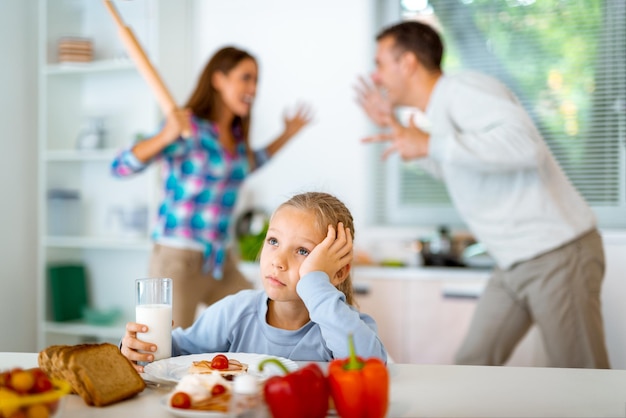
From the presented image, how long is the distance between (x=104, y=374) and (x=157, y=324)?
0.72 feet

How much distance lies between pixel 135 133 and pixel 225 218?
1601mm

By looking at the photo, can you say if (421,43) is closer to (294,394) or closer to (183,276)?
(183,276)

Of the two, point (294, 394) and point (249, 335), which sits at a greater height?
point (294, 394)

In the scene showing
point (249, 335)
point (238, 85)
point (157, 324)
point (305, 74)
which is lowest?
point (249, 335)

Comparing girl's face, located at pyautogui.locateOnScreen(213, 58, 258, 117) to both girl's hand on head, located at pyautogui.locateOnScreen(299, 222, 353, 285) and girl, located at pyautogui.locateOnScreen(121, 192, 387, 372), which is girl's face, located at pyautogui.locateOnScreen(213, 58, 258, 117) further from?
girl's hand on head, located at pyautogui.locateOnScreen(299, 222, 353, 285)

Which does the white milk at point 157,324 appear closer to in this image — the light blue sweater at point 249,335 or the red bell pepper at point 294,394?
the light blue sweater at point 249,335

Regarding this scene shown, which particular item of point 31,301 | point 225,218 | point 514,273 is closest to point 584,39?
point 514,273

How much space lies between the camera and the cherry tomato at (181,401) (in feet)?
3.15

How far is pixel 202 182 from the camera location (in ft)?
9.02

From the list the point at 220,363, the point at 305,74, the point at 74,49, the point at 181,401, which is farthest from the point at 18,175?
the point at 181,401

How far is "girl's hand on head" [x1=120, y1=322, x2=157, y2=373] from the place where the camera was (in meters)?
1.30

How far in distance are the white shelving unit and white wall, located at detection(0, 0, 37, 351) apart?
0.09 meters

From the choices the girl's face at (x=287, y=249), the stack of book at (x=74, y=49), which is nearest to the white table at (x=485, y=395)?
the girl's face at (x=287, y=249)

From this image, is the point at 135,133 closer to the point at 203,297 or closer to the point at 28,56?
the point at 28,56
